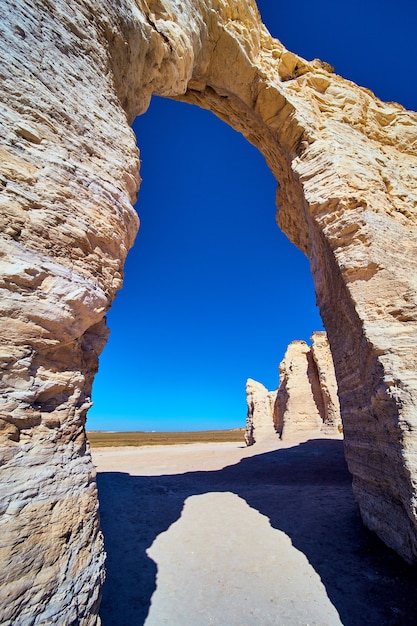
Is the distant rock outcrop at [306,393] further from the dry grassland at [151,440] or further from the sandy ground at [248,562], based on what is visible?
the dry grassland at [151,440]

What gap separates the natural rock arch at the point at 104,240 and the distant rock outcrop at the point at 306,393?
12.6 metres

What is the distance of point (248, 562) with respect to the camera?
506 cm

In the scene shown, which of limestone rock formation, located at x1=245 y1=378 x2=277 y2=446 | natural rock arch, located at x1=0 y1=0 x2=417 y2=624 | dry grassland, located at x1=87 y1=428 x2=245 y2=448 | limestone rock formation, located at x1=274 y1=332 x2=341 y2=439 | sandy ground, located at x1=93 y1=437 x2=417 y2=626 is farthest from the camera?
dry grassland, located at x1=87 y1=428 x2=245 y2=448

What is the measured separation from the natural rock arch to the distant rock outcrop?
41.3ft

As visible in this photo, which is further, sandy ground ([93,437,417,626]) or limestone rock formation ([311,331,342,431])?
limestone rock formation ([311,331,342,431])

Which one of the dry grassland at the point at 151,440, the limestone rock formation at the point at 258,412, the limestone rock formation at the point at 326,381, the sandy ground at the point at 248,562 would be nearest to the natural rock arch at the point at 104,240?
the sandy ground at the point at 248,562

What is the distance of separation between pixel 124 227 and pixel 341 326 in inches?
211

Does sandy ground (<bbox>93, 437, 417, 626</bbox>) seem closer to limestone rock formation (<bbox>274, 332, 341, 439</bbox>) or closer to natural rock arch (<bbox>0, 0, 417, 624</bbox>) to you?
natural rock arch (<bbox>0, 0, 417, 624</bbox>)

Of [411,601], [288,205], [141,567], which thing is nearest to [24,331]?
[141,567]

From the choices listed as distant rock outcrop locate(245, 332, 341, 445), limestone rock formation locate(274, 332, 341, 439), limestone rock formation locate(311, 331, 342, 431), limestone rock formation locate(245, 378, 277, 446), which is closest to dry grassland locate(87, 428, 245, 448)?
limestone rock formation locate(245, 378, 277, 446)

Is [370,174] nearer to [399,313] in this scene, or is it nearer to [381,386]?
[399,313]

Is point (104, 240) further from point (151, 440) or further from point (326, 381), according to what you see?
point (151, 440)

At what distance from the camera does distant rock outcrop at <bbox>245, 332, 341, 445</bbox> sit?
18.2 m

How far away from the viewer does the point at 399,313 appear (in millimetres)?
4980
